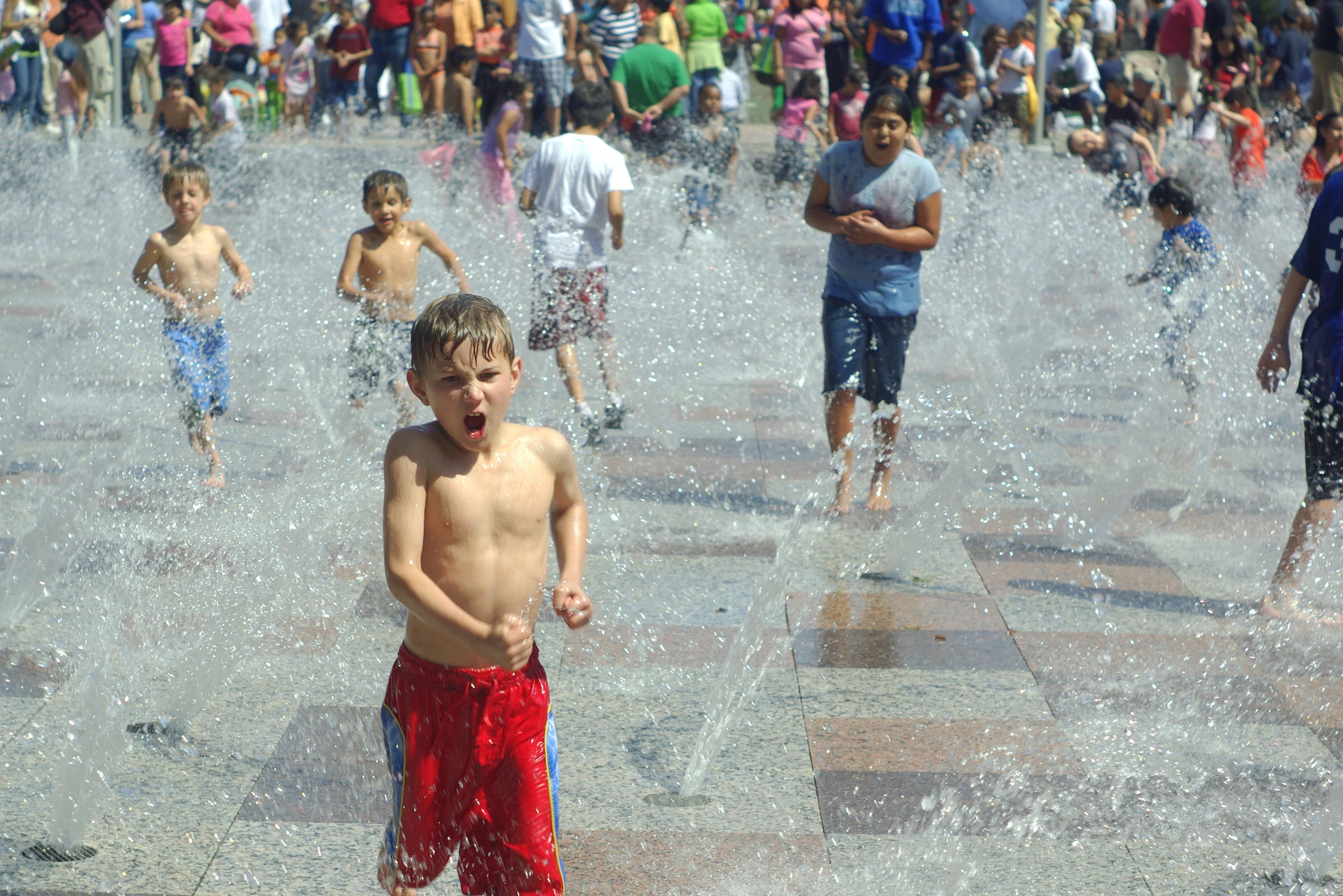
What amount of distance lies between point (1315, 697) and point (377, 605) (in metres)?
2.66

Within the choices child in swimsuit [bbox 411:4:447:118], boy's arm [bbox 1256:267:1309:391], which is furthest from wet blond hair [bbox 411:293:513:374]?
child in swimsuit [bbox 411:4:447:118]

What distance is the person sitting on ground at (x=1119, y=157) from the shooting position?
13328mm

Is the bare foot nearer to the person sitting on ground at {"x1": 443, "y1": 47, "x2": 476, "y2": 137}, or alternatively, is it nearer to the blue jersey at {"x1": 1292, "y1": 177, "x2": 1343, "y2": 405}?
the blue jersey at {"x1": 1292, "y1": 177, "x2": 1343, "y2": 405}

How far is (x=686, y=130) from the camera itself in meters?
13.4

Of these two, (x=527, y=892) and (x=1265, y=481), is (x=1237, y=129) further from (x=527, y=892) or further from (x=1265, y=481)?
(x=527, y=892)

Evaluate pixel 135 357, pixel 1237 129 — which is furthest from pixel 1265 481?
pixel 1237 129

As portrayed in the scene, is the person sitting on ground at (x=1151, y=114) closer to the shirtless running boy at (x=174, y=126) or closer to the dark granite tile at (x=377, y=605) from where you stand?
the shirtless running boy at (x=174, y=126)

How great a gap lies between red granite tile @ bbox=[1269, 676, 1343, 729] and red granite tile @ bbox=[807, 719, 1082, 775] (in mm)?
673

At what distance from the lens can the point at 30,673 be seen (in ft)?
13.1

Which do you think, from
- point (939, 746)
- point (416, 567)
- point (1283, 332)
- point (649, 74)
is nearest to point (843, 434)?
point (1283, 332)

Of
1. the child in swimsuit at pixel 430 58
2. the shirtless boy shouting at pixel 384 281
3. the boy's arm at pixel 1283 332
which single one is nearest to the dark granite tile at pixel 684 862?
the boy's arm at pixel 1283 332

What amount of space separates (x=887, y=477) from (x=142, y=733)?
124 inches

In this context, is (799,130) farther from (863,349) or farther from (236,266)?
(863,349)

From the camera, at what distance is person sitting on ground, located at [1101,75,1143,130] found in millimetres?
14000
